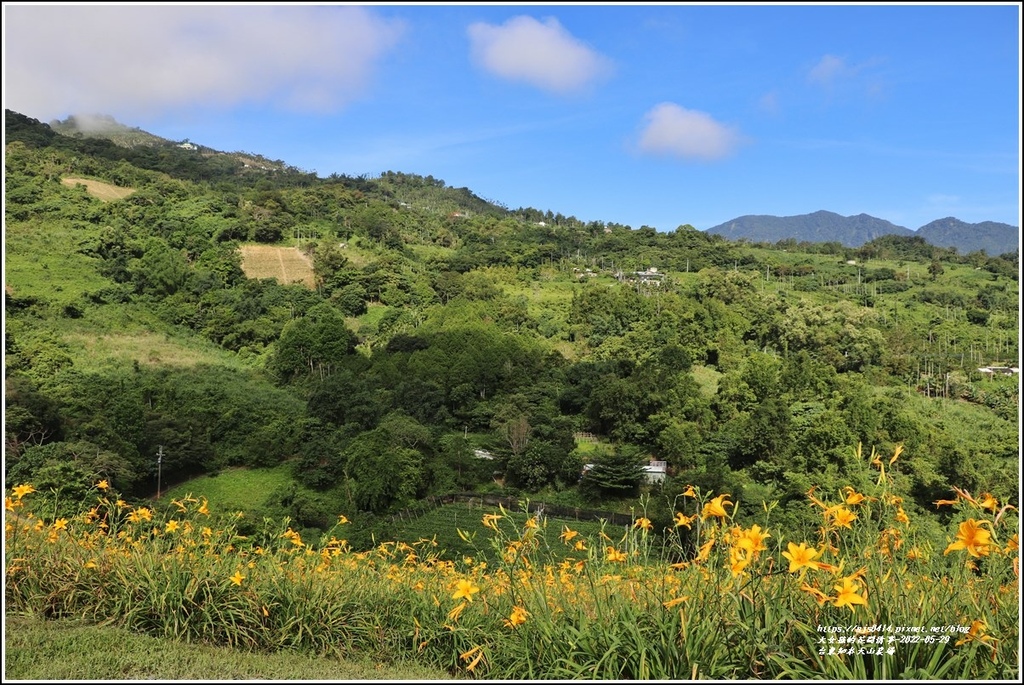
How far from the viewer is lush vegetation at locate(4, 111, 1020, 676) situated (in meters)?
15.1

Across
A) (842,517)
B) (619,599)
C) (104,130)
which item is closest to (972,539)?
(842,517)

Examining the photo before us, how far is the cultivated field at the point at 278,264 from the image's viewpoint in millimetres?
34031

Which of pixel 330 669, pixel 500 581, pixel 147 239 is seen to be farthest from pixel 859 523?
pixel 147 239

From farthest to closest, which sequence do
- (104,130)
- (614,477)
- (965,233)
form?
(965,233), (104,130), (614,477)

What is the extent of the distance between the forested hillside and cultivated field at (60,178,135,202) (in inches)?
15.9

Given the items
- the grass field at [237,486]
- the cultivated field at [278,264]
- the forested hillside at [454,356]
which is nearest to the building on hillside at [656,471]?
the forested hillside at [454,356]

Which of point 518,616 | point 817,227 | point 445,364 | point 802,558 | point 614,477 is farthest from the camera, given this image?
point 817,227

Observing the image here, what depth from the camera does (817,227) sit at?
507ft

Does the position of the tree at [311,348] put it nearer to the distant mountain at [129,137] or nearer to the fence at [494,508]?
the fence at [494,508]

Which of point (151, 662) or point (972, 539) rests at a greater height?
point (972, 539)

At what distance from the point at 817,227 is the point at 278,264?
14968cm

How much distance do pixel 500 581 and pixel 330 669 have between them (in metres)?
0.61

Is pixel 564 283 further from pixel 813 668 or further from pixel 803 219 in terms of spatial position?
pixel 803 219

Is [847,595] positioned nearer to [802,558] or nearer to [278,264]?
[802,558]
